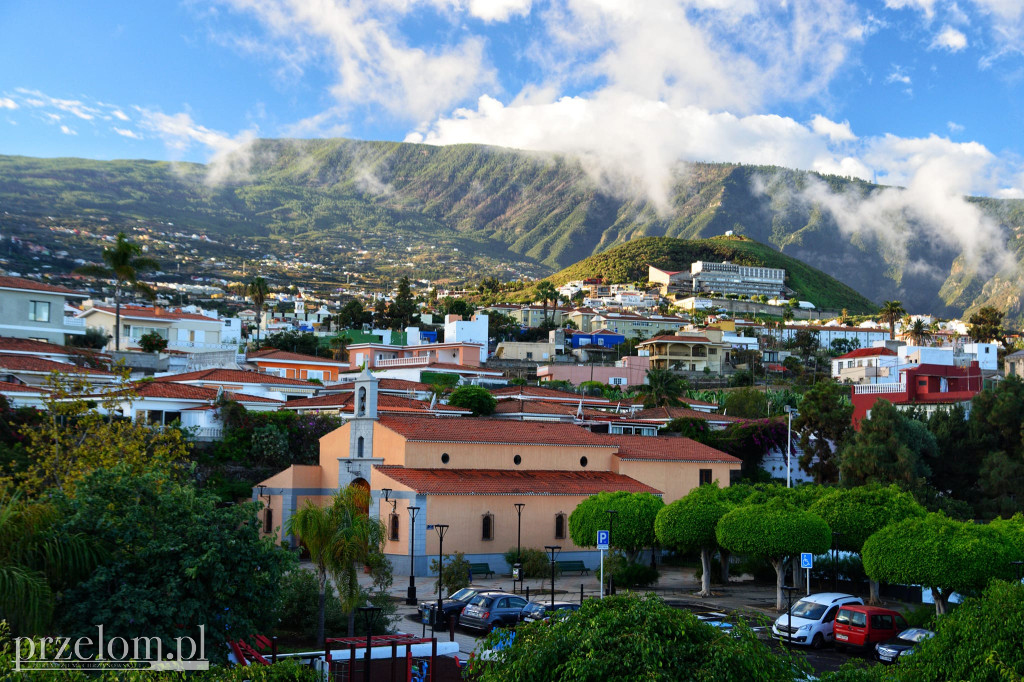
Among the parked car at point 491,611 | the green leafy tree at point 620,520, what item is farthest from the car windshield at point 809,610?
the green leafy tree at point 620,520

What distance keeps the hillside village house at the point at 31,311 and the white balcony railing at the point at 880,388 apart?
176 ft

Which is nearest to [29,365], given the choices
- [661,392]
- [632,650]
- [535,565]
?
[535,565]

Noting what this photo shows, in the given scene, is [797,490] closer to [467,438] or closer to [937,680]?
[467,438]

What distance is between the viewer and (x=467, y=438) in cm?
4381

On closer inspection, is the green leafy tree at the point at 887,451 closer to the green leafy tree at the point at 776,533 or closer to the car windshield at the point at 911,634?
the green leafy tree at the point at 776,533

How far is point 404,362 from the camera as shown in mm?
82250

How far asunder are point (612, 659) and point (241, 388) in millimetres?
54888

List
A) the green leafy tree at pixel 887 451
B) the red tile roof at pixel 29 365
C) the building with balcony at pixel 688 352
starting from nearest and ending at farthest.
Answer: the green leafy tree at pixel 887 451 → the red tile roof at pixel 29 365 → the building with balcony at pixel 688 352

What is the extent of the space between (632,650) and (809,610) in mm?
18918

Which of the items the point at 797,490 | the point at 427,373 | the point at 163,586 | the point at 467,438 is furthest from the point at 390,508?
the point at 427,373

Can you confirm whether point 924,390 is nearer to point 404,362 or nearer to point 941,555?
point 941,555

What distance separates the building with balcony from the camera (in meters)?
110

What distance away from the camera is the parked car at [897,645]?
936 inches

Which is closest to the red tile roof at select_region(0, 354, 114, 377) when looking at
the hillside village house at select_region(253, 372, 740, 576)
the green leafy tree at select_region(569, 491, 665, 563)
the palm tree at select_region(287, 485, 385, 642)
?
the hillside village house at select_region(253, 372, 740, 576)
